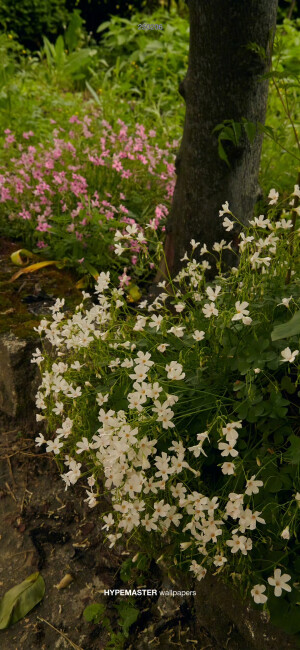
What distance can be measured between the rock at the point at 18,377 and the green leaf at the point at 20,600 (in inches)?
A: 32.7

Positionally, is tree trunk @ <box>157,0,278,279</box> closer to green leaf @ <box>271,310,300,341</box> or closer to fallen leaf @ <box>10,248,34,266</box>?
fallen leaf @ <box>10,248,34,266</box>

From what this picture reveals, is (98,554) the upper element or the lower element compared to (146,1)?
lower

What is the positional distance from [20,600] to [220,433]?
1.22 m

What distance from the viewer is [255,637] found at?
5.98 feet

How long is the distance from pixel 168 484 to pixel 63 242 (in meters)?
1.84

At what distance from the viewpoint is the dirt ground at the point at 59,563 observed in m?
2.08

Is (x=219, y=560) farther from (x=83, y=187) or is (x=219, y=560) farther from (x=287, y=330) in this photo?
(x=83, y=187)

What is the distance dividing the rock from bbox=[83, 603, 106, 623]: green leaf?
3.34 ft

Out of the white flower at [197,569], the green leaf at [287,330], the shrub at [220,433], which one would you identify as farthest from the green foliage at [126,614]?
the green leaf at [287,330]

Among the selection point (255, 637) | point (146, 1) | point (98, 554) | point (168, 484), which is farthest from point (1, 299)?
point (146, 1)

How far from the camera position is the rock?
2.77m

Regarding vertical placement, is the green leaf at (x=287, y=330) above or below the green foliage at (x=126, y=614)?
above

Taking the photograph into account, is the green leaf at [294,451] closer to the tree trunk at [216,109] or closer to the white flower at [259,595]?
the white flower at [259,595]

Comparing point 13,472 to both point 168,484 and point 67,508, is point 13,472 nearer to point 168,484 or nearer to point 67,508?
point 67,508
